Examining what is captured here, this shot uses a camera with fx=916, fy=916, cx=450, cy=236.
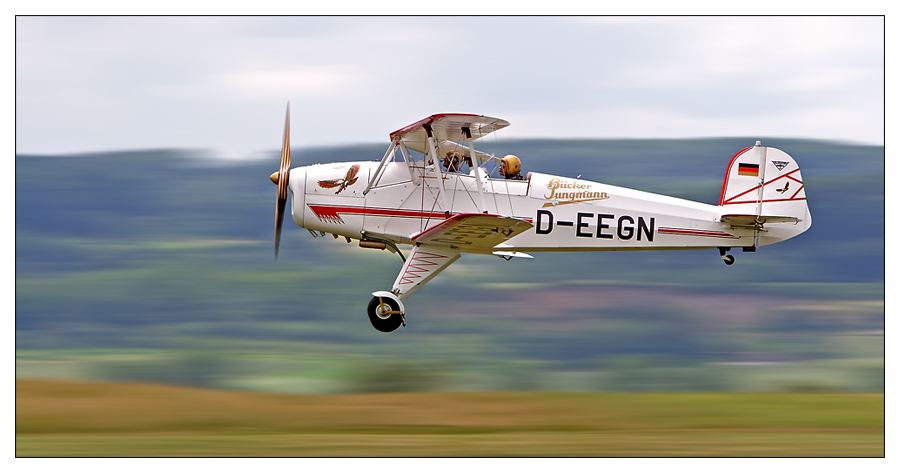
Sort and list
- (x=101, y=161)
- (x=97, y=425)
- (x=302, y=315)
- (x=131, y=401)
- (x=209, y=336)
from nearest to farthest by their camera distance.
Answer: (x=97, y=425), (x=131, y=401), (x=209, y=336), (x=302, y=315), (x=101, y=161)

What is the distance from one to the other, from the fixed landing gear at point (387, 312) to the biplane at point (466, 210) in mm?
77

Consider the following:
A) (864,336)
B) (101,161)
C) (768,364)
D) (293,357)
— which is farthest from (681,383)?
(101,161)

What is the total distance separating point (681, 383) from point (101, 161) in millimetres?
18386

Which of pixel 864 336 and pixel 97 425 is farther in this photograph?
pixel 864 336

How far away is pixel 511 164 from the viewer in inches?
517

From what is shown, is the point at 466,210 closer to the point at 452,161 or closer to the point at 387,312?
the point at 452,161

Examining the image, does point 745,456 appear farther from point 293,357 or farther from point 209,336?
point 209,336

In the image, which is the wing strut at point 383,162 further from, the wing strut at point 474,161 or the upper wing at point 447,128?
the wing strut at point 474,161

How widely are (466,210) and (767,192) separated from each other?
452 centimetres

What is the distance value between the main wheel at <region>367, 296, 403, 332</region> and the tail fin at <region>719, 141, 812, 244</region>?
496cm

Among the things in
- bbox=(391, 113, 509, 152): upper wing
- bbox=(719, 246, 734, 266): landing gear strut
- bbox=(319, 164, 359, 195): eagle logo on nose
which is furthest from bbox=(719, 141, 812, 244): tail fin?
bbox=(319, 164, 359, 195): eagle logo on nose

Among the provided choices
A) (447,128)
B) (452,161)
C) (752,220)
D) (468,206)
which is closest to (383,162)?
(452,161)

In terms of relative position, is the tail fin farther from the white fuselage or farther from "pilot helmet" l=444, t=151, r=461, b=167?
"pilot helmet" l=444, t=151, r=461, b=167

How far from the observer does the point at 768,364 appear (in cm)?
1647
